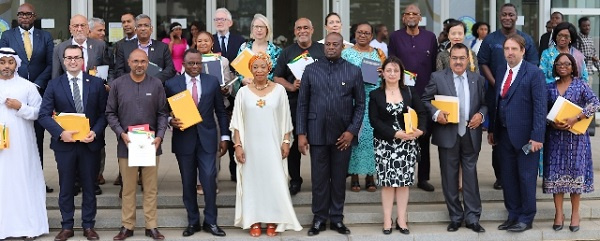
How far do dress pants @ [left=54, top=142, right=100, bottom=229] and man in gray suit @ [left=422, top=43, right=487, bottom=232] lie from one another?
10.7 ft

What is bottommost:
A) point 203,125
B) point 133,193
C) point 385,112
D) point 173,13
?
point 133,193

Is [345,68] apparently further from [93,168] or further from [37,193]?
[37,193]

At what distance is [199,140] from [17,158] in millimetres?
1690

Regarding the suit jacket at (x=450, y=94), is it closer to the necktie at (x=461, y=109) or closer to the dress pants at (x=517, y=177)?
the necktie at (x=461, y=109)

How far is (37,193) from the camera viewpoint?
7.65m

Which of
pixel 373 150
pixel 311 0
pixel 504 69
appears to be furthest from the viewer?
pixel 311 0

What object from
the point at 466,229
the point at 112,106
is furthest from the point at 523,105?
the point at 112,106

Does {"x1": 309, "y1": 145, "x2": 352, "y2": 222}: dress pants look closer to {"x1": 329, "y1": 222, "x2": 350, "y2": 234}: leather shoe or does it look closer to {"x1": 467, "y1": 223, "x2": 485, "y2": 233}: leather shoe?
{"x1": 329, "y1": 222, "x2": 350, "y2": 234}: leather shoe

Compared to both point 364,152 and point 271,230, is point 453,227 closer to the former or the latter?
point 364,152

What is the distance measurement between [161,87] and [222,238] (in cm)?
153

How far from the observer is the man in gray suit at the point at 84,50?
8.41 m

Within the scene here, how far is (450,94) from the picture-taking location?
25.6ft

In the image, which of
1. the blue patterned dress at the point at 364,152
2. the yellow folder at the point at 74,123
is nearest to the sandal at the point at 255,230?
the blue patterned dress at the point at 364,152

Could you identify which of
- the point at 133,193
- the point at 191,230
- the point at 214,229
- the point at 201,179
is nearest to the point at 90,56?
the point at 133,193
